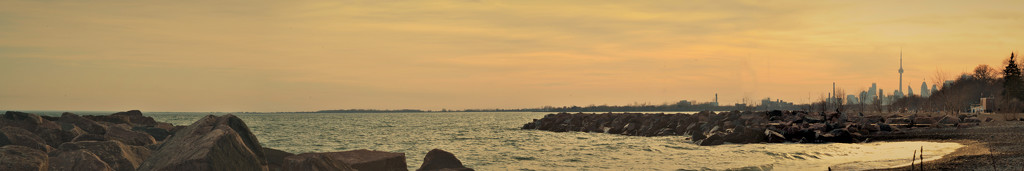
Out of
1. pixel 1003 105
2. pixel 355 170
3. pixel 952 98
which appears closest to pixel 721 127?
pixel 355 170

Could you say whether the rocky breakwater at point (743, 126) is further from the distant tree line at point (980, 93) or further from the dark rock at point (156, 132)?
the distant tree line at point (980, 93)

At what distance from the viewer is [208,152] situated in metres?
13.8

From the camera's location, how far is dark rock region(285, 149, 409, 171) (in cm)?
1482

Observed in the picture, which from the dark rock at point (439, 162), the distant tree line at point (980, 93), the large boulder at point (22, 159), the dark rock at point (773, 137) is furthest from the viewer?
the distant tree line at point (980, 93)

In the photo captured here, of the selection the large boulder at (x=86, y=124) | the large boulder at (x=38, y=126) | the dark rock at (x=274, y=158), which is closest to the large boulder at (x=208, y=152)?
the dark rock at (x=274, y=158)

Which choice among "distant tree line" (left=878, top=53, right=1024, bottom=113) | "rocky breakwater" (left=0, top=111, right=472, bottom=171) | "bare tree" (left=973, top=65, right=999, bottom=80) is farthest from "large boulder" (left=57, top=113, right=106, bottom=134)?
"bare tree" (left=973, top=65, right=999, bottom=80)

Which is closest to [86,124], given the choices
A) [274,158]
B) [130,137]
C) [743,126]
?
[130,137]

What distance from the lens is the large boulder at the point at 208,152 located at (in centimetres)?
1370

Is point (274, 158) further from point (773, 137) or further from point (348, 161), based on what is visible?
point (773, 137)

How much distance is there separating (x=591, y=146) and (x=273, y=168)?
2590 cm

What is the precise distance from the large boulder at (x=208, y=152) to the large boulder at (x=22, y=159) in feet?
10.8

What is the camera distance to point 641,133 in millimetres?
55562

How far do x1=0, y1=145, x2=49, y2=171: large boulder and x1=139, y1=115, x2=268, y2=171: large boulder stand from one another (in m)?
3.31

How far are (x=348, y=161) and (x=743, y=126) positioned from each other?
31716 millimetres
